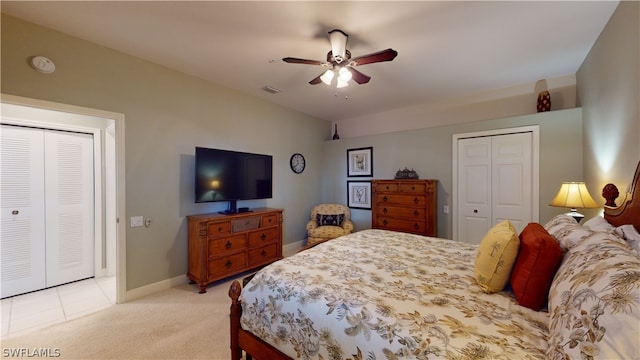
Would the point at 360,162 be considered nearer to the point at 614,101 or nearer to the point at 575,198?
the point at 575,198

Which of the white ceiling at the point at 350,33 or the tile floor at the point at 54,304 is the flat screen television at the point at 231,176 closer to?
the white ceiling at the point at 350,33

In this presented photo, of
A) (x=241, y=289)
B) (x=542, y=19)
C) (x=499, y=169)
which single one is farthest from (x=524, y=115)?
(x=241, y=289)

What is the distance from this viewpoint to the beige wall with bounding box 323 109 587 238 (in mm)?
3166

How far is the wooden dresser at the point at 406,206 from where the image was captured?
3941mm

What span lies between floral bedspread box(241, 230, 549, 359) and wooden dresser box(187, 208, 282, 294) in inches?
64.8

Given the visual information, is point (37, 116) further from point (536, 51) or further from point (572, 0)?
point (536, 51)

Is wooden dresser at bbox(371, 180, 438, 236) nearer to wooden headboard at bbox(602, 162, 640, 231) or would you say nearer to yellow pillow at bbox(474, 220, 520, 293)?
wooden headboard at bbox(602, 162, 640, 231)

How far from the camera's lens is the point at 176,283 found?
128 inches

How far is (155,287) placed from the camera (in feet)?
10.1

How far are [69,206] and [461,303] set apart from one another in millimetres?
4582

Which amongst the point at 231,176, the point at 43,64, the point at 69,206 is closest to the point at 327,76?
the point at 231,176

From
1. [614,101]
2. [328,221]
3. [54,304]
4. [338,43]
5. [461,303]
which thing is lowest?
[54,304]

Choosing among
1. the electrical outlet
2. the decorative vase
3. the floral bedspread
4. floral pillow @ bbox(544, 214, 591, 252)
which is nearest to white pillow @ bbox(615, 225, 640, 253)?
floral pillow @ bbox(544, 214, 591, 252)

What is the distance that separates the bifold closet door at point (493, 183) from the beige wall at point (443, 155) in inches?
5.7
